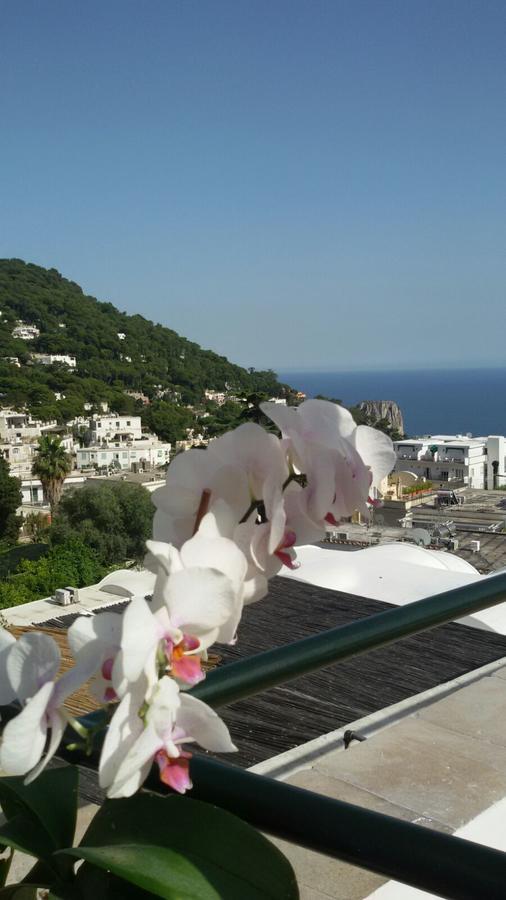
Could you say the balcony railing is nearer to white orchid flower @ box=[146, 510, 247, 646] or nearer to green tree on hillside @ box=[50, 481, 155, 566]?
white orchid flower @ box=[146, 510, 247, 646]

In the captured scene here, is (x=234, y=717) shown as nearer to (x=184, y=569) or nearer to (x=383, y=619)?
(x=383, y=619)

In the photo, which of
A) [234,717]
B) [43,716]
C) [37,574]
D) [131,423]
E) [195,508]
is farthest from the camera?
[131,423]

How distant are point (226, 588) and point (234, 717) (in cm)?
397

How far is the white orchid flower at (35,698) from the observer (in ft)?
1.18

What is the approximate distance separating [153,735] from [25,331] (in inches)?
2998

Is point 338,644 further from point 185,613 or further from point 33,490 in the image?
point 33,490

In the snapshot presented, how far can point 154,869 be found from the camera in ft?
1.35

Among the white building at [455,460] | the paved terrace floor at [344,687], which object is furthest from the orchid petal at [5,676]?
the white building at [455,460]

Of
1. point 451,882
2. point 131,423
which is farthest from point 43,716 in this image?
point 131,423

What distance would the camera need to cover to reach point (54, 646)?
1.26ft

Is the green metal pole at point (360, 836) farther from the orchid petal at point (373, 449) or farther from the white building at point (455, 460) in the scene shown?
the white building at point (455, 460)

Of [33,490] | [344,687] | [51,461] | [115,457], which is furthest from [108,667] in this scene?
[115,457]

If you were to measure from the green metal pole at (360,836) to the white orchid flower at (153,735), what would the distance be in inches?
6.1

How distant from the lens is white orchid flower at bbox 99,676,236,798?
0.37 metres
